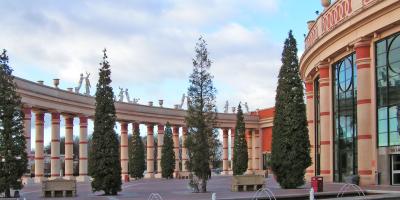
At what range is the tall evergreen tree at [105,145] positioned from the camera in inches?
1272

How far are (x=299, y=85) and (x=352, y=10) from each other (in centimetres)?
540

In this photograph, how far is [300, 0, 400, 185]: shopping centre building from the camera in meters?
31.8

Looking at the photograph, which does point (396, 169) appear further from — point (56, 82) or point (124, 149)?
point (124, 149)

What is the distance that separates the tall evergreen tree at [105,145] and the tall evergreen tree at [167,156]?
3798cm

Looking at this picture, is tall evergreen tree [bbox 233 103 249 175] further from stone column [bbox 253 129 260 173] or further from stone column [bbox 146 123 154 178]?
stone column [bbox 253 129 260 173]

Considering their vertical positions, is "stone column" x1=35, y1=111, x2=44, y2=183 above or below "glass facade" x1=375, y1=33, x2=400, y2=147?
below

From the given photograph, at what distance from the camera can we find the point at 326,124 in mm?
40781

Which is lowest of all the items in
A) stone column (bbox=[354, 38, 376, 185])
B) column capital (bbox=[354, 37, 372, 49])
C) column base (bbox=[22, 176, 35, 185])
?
column base (bbox=[22, 176, 35, 185])

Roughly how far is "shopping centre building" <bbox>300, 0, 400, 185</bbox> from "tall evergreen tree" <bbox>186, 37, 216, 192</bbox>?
338 inches

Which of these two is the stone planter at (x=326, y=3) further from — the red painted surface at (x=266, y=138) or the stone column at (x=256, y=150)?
the stone column at (x=256, y=150)

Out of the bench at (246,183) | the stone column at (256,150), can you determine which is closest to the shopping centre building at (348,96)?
the bench at (246,183)

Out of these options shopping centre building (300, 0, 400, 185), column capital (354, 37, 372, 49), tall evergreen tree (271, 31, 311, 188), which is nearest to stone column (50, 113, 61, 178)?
shopping centre building (300, 0, 400, 185)

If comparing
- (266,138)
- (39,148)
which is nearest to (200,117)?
(39,148)

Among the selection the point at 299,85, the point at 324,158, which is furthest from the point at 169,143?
the point at 299,85
